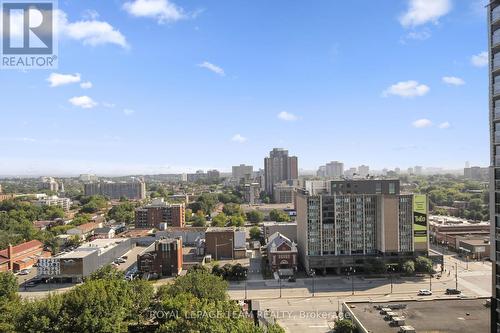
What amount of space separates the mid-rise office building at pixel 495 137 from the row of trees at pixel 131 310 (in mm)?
9768

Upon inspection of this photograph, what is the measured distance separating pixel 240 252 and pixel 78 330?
98.0 feet

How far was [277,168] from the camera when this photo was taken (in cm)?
13812

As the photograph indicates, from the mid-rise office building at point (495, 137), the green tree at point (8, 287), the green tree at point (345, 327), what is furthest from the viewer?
the green tree at point (8, 287)

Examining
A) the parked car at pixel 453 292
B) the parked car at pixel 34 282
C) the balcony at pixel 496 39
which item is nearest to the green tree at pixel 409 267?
the parked car at pixel 453 292

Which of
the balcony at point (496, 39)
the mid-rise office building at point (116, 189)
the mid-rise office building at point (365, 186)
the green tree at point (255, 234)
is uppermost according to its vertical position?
the balcony at point (496, 39)

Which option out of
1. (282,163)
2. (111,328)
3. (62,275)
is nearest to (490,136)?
(111,328)

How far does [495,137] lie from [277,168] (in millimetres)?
122093

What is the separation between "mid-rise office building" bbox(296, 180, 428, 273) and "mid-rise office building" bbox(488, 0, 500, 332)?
2527 centimetres

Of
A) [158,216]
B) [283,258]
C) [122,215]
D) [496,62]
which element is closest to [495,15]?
[496,62]

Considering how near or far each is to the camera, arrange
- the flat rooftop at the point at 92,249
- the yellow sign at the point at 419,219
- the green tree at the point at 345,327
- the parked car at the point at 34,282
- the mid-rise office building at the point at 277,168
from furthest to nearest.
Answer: the mid-rise office building at the point at 277,168 < the flat rooftop at the point at 92,249 < the yellow sign at the point at 419,219 < the parked car at the point at 34,282 < the green tree at the point at 345,327

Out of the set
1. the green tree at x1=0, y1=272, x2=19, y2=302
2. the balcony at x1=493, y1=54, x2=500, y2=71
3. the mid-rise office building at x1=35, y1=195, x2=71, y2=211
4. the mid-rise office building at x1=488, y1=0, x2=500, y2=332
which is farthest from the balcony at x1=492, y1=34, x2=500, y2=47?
the mid-rise office building at x1=35, y1=195, x2=71, y2=211

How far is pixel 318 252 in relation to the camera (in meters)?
42.1

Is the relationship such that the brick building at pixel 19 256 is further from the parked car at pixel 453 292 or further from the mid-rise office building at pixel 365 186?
the parked car at pixel 453 292

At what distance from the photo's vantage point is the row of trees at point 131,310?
20.0 metres
